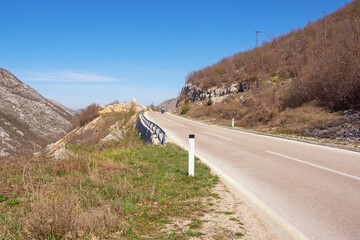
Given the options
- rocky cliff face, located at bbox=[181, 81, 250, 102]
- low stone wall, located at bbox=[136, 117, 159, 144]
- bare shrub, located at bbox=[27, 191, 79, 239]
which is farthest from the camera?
rocky cliff face, located at bbox=[181, 81, 250, 102]

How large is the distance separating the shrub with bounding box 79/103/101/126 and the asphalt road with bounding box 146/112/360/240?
1617 inches

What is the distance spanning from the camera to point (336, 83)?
18266 millimetres

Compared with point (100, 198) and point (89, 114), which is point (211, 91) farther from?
point (100, 198)

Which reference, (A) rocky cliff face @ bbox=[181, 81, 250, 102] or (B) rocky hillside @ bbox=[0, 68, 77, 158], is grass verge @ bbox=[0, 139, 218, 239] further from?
(B) rocky hillside @ bbox=[0, 68, 77, 158]

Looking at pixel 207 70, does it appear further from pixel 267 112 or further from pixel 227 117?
pixel 267 112

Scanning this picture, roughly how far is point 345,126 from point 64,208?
16.1 metres

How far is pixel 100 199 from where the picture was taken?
178 inches

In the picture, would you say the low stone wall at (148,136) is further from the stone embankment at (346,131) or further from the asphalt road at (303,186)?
the stone embankment at (346,131)

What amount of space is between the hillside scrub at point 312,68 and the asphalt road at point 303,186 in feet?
32.4

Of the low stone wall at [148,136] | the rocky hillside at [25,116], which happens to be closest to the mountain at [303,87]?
the low stone wall at [148,136]

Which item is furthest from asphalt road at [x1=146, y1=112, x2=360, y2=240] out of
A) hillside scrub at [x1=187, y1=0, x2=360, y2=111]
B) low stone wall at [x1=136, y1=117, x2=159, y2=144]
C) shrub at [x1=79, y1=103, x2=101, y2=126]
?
shrub at [x1=79, y1=103, x2=101, y2=126]

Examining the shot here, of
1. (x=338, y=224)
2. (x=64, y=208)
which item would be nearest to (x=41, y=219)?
(x=64, y=208)

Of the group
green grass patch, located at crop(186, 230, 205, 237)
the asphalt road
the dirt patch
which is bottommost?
the dirt patch

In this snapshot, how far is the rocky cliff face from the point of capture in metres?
40.7
